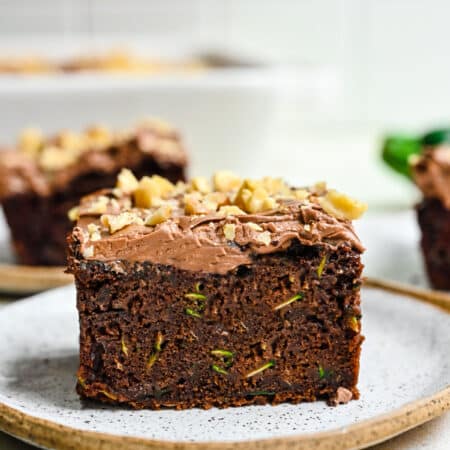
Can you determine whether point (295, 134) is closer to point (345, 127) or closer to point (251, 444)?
point (345, 127)

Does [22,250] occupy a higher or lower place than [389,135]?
lower

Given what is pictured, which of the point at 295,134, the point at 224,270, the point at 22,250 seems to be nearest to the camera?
the point at 224,270

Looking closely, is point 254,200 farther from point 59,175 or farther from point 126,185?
point 59,175

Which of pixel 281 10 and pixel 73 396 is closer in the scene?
pixel 73 396

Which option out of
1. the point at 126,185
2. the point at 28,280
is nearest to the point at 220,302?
the point at 126,185

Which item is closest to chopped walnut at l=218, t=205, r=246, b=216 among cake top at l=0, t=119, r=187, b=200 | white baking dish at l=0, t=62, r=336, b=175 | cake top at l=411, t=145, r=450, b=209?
cake top at l=411, t=145, r=450, b=209

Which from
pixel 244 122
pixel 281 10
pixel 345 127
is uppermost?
pixel 281 10

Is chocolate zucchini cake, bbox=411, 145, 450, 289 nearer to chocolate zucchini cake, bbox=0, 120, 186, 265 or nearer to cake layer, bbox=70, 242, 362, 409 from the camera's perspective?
chocolate zucchini cake, bbox=0, 120, 186, 265

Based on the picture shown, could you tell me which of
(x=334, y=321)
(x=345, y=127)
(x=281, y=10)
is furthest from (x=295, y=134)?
(x=334, y=321)
